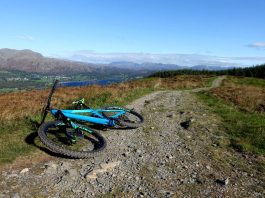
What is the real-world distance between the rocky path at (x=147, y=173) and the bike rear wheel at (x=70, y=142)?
0.30 m

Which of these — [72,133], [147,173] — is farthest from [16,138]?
[147,173]

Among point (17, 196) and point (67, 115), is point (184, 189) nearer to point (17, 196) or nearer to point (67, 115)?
point (17, 196)

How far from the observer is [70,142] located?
436 inches

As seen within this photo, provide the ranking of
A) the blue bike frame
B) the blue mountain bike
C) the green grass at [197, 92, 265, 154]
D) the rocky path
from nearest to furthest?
the rocky path → the blue mountain bike → the blue bike frame → the green grass at [197, 92, 265, 154]

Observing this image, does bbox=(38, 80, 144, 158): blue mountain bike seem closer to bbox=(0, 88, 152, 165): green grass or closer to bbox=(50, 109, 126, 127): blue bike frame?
bbox=(50, 109, 126, 127): blue bike frame

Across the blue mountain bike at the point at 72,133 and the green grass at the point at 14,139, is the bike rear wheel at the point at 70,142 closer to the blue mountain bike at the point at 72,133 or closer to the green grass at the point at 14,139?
the blue mountain bike at the point at 72,133

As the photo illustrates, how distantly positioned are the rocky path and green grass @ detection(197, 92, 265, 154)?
0.80 meters

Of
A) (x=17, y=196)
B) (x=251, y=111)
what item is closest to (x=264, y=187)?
(x=17, y=196)

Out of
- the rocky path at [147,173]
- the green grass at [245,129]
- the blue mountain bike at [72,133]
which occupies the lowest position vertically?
the rocky path at [147,173]

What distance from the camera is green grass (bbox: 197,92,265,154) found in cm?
1194

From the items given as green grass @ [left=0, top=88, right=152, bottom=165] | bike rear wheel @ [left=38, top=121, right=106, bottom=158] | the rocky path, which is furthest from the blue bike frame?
green grass @ [left=0, top=88, right=152, bottom=165]

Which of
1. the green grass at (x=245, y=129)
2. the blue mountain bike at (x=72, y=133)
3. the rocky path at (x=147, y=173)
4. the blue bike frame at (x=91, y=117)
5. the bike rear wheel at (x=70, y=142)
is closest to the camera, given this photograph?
the rocky path at (x=147, y=173)

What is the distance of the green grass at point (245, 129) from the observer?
11.9m

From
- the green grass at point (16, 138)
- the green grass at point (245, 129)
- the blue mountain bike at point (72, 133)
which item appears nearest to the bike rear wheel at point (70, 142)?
the blue mountain bike at point (72, 133)
